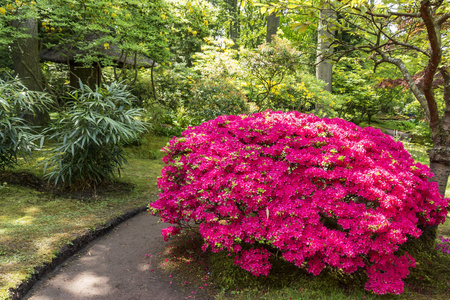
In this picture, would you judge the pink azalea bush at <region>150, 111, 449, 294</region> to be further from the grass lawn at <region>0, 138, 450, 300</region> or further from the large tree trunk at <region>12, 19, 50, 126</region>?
the large tree trunk at <region>12, 19, 50, 126</region>

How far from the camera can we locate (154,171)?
643cm

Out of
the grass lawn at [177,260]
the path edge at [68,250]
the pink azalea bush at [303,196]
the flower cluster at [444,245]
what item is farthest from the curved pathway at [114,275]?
the flower cluster at [444,245]

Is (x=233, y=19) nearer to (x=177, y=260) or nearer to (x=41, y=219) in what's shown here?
(x=41, y=219)

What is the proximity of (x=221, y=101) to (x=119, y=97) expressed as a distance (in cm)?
279

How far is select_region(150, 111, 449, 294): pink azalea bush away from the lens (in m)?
2.30

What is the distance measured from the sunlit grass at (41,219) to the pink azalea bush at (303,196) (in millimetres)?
1175

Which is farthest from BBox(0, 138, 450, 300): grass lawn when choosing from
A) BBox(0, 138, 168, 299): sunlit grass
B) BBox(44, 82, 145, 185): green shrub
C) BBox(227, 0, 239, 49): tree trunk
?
BBox(227, 0, 239, 49): tree trunk

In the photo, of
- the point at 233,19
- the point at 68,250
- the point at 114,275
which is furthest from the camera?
the point at 233,19

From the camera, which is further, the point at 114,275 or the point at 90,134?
the point at 90,134

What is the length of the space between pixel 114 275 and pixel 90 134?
2.09 meters

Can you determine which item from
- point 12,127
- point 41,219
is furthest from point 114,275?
point 12,127

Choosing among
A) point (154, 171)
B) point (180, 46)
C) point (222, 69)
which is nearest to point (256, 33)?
point (180, 46)

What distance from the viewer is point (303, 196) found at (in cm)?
260

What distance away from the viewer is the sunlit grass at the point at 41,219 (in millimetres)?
2693
